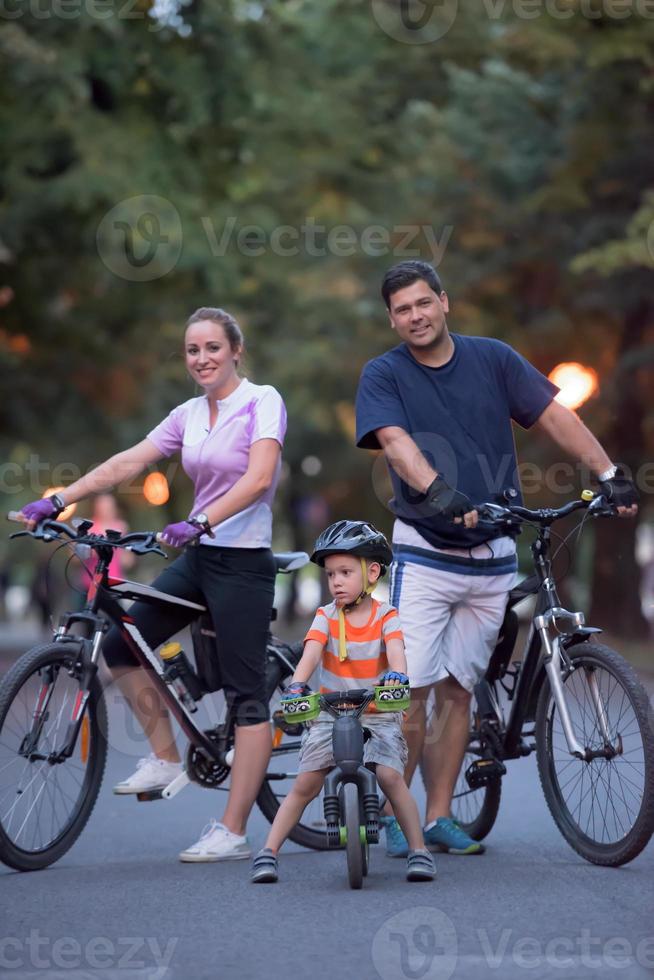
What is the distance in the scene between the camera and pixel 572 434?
22.0 ft

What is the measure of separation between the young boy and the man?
354 millimetres

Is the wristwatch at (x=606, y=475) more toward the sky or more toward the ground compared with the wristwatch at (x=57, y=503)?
more toward the sky

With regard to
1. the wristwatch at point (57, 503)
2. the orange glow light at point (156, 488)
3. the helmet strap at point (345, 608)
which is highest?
the orange glow light at point (156, 488)

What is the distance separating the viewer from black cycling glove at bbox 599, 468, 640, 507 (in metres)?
6.37

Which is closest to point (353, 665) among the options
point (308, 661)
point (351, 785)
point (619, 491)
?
point (308, 661)

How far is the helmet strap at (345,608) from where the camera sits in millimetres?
6211

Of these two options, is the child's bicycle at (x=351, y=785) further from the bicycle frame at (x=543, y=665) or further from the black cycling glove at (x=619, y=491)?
the black cycling glove at (x=619, y=491)

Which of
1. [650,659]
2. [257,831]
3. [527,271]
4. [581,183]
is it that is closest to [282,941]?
[257,831]

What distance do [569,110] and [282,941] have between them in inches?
674

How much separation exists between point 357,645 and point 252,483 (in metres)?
0.75

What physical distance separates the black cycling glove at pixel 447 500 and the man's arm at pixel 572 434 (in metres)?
0.70

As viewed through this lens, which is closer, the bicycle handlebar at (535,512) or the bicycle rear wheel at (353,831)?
the bicycle rear wheel at (353,831)

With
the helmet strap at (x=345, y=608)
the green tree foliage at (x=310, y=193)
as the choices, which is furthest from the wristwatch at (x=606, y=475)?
the green tree foliage at (x=310, y=193)

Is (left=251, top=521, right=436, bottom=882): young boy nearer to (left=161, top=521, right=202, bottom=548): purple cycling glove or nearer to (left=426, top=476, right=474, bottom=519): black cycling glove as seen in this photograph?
(left=426, top=476, right=474, bottom=519): black cycling glove
